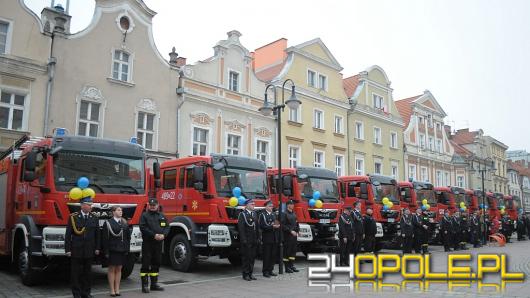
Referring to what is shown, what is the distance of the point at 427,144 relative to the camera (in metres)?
39.5

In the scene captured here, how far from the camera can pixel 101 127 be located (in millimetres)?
18656

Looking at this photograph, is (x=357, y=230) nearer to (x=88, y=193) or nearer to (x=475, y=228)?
(x=88, y=193)

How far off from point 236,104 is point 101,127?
7.25 meters

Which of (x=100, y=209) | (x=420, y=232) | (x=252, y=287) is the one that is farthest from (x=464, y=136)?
(x=100, y=209)

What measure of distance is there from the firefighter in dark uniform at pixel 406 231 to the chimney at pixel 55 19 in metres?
14.3

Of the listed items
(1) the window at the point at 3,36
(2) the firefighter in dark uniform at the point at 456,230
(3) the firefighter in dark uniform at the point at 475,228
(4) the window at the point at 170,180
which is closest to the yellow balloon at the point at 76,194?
(4) the window at the point at 170,180

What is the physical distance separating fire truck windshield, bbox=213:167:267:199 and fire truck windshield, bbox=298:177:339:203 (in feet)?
8.01

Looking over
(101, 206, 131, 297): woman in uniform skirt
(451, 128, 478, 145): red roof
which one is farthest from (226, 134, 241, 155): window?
(451, 128, 478, 145): red roof

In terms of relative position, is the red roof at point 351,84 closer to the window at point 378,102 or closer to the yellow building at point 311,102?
the window at point 378,102

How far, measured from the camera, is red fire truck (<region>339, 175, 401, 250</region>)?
17984 millimetres

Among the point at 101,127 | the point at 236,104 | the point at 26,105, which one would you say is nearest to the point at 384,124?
the point at 236,104

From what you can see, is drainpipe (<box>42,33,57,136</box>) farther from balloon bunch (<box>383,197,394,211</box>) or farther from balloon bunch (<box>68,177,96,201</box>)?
balloon bunch (<box>383,197,394,211</box>)

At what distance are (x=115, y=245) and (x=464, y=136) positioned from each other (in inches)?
2019

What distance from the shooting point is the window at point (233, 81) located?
23977 millimetres
